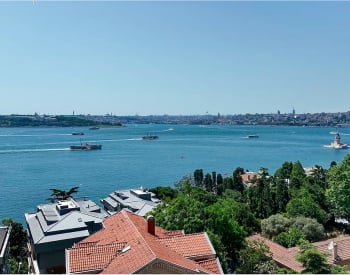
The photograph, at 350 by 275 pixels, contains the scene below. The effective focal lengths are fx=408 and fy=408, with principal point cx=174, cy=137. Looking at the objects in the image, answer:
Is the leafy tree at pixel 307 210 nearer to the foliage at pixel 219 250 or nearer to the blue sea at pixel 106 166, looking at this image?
the foliage at pixel 219 250

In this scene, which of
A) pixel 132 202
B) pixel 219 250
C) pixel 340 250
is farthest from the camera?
pixel 132 202

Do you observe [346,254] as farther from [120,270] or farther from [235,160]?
[235,160]

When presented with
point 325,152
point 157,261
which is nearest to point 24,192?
point 157,261

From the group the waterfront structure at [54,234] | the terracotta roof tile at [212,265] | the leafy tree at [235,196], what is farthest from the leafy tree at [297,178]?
the terracotta roof tile at [212,265]

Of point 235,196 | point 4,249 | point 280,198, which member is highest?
point 4,249

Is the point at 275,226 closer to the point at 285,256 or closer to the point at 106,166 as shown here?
the point at 285,256

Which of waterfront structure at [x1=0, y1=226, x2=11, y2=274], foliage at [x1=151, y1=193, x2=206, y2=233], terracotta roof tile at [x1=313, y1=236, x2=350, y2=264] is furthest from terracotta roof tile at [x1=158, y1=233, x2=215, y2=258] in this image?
terracotta roof tile at [x1=313, y1=236, x2=350, y2=264]

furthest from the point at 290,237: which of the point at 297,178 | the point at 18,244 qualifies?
the point at 297,178
